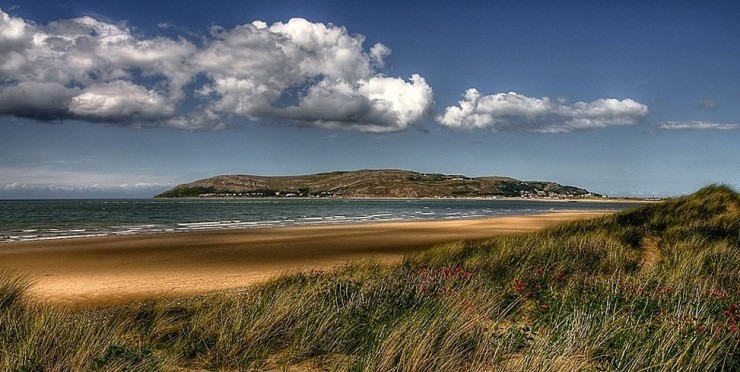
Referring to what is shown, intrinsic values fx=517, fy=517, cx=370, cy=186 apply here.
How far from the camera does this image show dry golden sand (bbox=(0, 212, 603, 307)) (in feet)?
45.4

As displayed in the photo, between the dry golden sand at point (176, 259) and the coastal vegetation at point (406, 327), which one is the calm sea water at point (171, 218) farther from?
the coastal vegetation at point (406, 327)

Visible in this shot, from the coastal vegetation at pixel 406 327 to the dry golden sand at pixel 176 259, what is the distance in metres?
3.65

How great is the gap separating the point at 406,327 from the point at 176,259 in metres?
17.1

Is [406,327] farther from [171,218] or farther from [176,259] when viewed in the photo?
[171,218]

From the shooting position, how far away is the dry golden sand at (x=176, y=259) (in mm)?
13852

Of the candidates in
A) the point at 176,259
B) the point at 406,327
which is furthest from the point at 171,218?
the point at 406,327

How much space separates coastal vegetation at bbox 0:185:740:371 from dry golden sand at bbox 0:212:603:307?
3.65 metres

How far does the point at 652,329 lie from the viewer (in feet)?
19.4

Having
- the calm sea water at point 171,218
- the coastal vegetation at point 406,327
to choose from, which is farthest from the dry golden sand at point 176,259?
the calm sea water at point 171,218

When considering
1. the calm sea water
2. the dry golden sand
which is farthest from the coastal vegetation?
the calm sea water

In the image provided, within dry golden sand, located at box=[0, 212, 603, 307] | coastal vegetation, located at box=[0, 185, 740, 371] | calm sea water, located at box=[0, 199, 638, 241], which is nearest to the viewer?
coastal vegetation, located at box=[0, 185, 740, 371]

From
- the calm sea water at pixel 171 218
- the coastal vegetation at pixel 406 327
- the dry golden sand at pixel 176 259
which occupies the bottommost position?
the dry golden sand at pixel 176 259

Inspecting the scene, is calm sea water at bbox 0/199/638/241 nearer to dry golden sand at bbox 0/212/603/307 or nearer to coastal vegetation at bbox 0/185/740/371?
dry golden sand at bbox 0/212/603/307

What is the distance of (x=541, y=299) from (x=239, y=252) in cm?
1754
